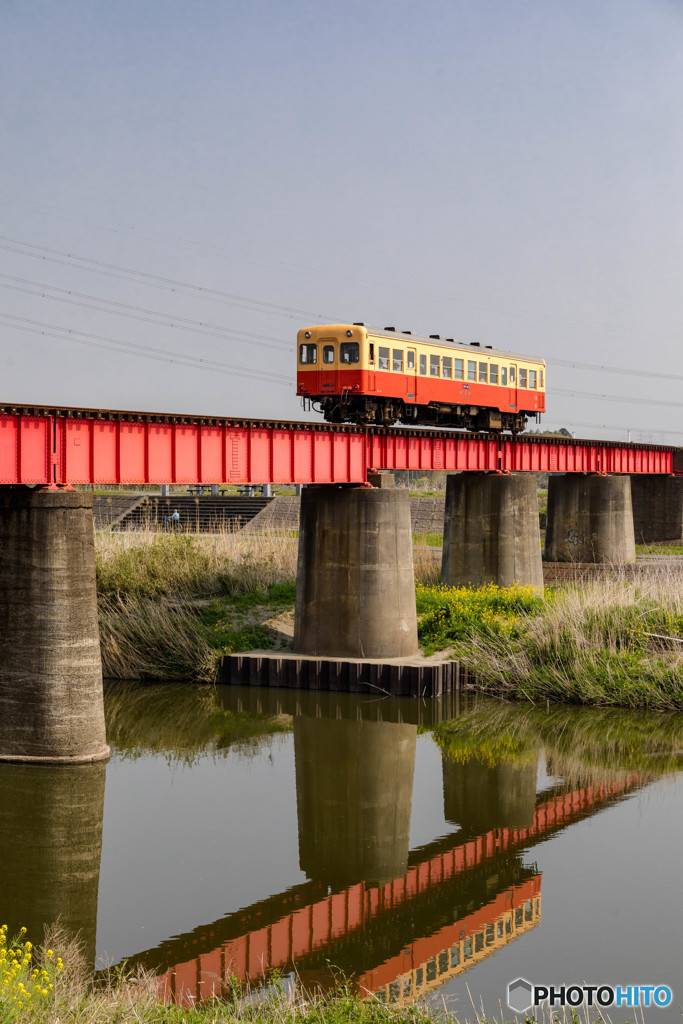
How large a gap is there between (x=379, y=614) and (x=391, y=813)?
36.4ft

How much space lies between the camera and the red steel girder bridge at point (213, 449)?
80.5 feet

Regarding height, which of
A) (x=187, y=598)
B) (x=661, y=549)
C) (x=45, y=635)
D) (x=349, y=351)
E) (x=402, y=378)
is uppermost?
(x=349, y=351)

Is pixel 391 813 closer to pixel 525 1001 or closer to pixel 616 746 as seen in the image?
pixel 616 746

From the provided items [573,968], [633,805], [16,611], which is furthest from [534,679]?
[573,968]

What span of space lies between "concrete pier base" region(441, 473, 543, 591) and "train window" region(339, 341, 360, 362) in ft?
25.6

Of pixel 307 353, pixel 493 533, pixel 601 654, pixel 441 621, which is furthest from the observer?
pixel 493 533

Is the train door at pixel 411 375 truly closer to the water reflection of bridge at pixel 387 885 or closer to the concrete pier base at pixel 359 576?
the concrete pier base at pixel 359 576

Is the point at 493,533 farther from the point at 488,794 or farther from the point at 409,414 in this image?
the point at 488,794

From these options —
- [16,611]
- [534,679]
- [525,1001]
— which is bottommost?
[525,1001]

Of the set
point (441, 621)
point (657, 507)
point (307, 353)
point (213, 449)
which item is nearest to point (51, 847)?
point (213, 449)

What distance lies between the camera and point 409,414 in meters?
39.4

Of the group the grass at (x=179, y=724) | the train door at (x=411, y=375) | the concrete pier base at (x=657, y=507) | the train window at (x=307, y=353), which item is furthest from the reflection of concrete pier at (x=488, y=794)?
the concrete pier base at (x=657, y=507)

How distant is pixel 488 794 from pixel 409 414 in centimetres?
1832

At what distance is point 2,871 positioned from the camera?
18766 mm
